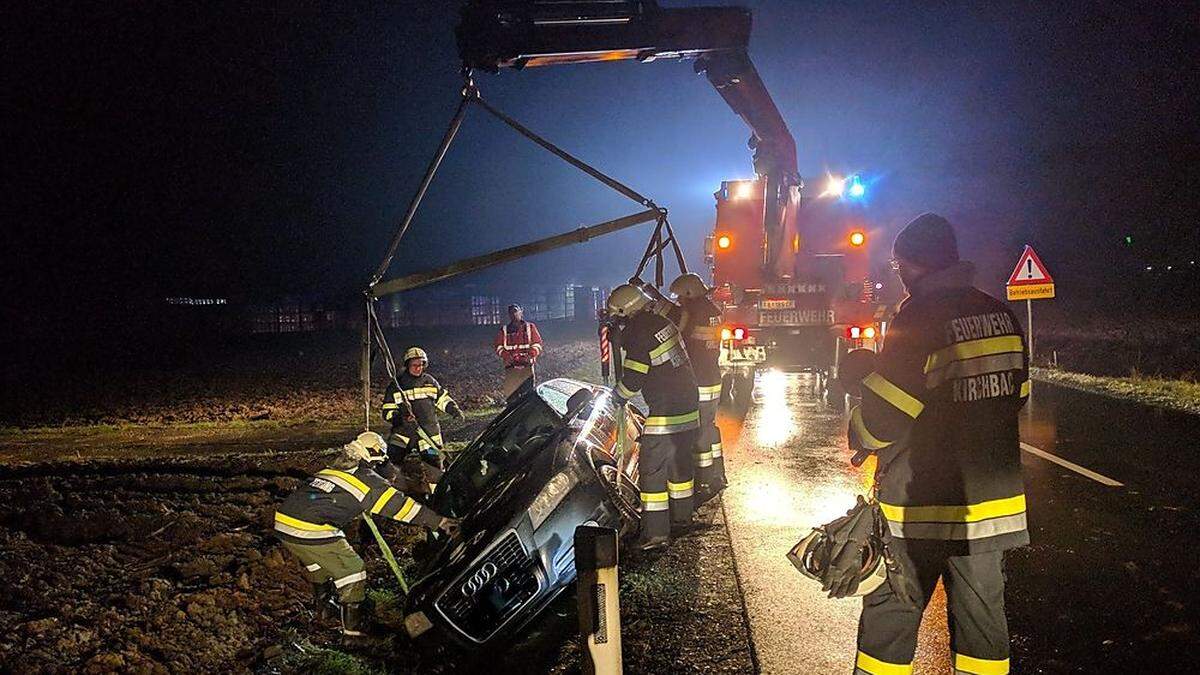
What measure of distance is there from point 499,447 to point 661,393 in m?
1.37

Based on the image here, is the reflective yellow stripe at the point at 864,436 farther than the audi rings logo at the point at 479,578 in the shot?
No

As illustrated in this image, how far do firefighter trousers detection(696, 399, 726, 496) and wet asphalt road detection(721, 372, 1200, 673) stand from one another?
22cm

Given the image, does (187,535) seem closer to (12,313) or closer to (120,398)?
(120,398)

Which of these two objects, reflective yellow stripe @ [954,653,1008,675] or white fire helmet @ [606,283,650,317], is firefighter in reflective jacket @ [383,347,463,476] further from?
reflective yellow stripe @ [954,653,1008,675]

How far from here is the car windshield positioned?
17.3 ft

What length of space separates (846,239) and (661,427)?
824 cm

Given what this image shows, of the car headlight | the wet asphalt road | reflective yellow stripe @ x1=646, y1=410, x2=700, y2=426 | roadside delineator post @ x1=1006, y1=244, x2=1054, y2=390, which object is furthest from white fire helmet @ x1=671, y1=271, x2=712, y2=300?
roadside delineator post @ x1=1006, y1=244, x2=1054, y2=390

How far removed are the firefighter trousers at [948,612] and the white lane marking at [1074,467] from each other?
471cm

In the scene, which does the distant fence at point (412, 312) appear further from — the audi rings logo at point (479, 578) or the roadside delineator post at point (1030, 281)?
the audi rings logo at point (479, 578)

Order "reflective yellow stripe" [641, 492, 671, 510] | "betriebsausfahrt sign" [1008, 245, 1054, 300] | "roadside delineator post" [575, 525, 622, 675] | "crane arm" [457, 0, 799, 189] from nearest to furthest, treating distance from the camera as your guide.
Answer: "roadside delineator post" [575, 525, 622, 675] < "reflective yellow stripe" [641, 492, 671, 510] < "crane arm" [457, 0, 799, 189] < "betriebsausfahrt sign" [1008, 245, 1054, 300]

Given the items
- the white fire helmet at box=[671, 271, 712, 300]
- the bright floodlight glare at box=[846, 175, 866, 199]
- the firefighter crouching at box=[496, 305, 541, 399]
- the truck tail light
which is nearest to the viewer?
the white fire helmet at box=[671, 271, 712, 300]

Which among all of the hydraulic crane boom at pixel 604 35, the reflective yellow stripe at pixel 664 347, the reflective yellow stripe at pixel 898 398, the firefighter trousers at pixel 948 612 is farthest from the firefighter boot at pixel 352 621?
the hydraulic crane boom at pixel 604 35

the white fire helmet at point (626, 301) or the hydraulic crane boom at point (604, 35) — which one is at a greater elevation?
the hydraulic crane boom at point (604, 35)

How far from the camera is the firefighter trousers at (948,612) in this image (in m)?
2.58
